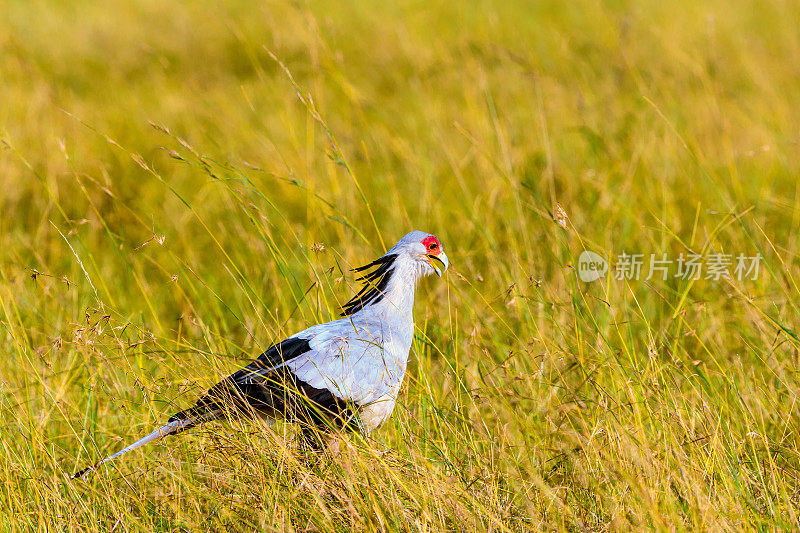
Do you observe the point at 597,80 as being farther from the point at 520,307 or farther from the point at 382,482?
the point at 382,482

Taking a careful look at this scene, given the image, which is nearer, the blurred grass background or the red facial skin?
the blurred grass background

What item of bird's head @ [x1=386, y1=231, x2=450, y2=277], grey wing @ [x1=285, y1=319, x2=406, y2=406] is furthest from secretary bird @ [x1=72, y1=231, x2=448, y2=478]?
bird's head @ [x1=386, y1=231, x2=450, y2=277]

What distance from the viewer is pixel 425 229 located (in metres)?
4.84

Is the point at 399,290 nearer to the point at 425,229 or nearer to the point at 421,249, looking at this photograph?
the point at 421,249

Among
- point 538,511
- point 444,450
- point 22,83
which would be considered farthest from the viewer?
point 22,83

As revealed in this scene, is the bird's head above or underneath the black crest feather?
above

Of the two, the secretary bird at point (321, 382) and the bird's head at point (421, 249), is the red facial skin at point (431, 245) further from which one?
the secretary bird at point (321, 382)

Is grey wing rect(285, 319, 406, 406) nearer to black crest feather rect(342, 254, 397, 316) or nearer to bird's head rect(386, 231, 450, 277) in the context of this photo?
black crest feather rect(342, 254, 397, 316)

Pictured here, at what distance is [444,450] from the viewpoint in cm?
254

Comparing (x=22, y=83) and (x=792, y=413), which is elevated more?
(x=22, y=83)

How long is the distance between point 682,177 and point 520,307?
250 cm

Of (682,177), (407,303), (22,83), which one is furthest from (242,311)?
(22,83)

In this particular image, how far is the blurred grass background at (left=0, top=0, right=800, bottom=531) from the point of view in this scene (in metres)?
2.39

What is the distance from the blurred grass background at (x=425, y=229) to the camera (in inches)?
94.3
